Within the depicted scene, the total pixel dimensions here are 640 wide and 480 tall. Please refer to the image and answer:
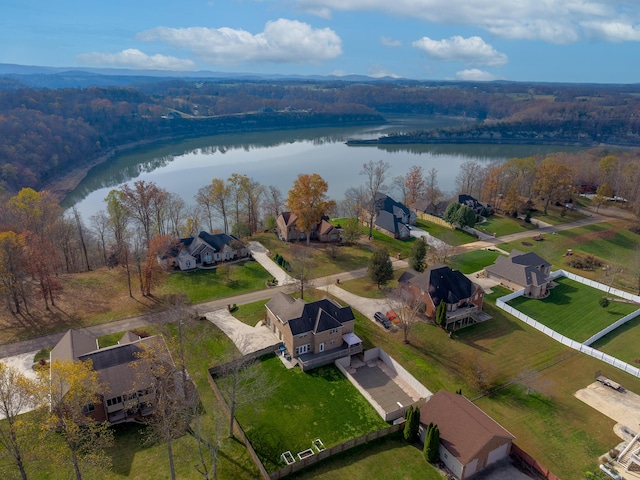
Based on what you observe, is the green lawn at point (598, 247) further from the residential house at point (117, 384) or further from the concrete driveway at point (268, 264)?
the residential house at point (117, 384)

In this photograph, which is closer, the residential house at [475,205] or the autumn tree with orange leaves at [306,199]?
the autumn tree with orange leaves at [306,199]

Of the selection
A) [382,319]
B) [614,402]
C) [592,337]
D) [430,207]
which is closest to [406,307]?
[382,319]

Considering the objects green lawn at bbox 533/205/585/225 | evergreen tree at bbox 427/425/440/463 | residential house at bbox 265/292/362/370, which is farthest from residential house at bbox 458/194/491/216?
evergreen tree at bbox 427/425/440/463

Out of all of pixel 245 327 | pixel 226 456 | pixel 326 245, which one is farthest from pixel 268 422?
pixel 326 245

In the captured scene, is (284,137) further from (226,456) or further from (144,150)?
(226,456)

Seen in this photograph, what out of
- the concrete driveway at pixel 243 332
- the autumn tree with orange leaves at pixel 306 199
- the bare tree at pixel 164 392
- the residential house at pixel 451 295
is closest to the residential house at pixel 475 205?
the autumn tree with orange leaves at pixel 306 199

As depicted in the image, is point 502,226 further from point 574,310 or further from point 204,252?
point 204,252

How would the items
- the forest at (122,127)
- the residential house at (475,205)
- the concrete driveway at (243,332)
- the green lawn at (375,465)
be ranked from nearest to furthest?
1. the green lawn at (375,465)
2. the concrete driveway at (243,332)
3. the residential house at (475,205)
4. the forest at (122,127)
